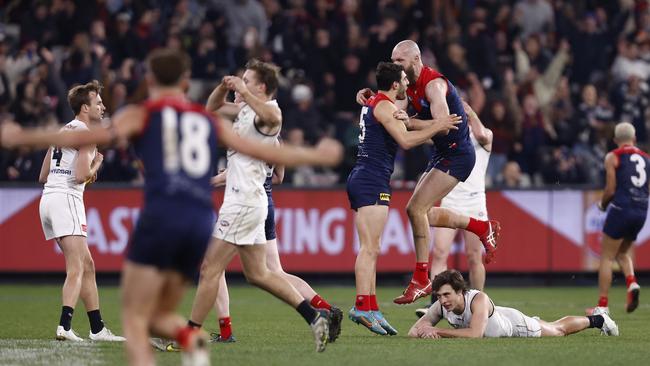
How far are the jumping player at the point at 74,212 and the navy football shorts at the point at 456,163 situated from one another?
3.66 metres

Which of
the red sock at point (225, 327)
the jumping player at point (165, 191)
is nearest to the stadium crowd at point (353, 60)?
the red sock at point (225, 327)

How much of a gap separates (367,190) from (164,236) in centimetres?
546

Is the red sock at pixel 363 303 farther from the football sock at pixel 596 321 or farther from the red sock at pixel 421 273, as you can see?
the football sock at pixel 596 321

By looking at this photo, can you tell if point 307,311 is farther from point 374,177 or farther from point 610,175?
point 610,175

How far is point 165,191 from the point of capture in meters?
7.47

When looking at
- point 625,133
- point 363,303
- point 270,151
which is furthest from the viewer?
point 625,133

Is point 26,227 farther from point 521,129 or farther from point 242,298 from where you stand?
point 521,129

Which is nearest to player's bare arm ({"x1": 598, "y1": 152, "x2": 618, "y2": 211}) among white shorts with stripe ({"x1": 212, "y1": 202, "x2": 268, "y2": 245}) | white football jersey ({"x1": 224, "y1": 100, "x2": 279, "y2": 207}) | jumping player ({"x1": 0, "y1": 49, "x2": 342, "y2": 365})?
white football jersey ({"x1": 224, "y1": 100, "x2": 279, "y2": 207})

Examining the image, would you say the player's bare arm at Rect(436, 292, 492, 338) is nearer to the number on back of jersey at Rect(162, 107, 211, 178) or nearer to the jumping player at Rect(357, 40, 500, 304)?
the jumping player at Rect(357, 40, 500, 304)

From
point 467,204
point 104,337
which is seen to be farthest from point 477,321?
point 467,204

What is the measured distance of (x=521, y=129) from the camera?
23.4 meters

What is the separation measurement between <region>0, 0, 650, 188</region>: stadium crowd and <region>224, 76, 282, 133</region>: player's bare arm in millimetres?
10539

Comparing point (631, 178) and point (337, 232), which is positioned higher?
point (631, 178)

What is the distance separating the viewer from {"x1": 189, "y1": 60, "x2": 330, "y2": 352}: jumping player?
1073 centimetres
